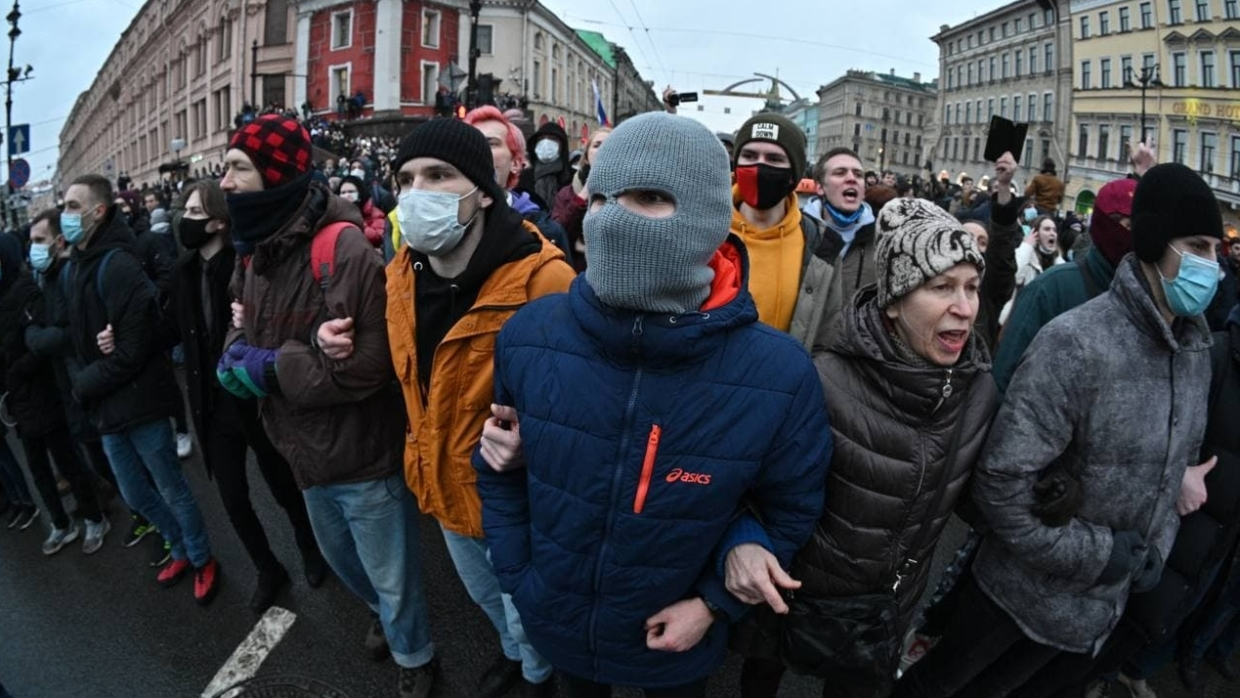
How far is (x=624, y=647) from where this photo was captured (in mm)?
1793

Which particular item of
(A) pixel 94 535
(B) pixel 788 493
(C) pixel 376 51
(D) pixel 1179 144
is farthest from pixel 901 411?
(D) pixel 1179 144

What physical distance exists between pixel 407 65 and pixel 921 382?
47.9 m

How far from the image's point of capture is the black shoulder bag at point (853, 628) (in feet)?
6.26

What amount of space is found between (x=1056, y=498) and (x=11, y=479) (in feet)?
20.7

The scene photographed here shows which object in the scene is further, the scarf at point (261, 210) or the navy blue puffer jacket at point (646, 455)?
the scarf at point (261, 210)

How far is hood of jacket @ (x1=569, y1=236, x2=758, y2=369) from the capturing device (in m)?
1.57

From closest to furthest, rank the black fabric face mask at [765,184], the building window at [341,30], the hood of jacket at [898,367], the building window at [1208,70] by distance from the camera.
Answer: the hood of jacket at [898,367] → the black fabric face mask at [765,184] → the building window at [1208,70] → the building window at [341,30]

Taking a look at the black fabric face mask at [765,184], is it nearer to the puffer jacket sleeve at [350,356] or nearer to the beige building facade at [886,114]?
the puffer jacket sleeve at [350,356]

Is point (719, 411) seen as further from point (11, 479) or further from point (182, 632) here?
point (11, 479)

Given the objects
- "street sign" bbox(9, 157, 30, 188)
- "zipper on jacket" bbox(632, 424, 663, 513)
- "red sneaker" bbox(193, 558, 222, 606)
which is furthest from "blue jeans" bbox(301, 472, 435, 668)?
"street sign" bbox(9, 157, 30, 188)

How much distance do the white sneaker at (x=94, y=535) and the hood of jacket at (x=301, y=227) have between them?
117 inches

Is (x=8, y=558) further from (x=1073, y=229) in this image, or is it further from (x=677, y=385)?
(x=1073, y=229)

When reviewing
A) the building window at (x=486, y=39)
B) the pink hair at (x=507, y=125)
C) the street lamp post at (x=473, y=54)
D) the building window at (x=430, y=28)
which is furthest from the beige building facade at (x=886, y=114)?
the pink hair at (x=507, y=125)

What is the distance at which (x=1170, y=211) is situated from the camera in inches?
78.7
